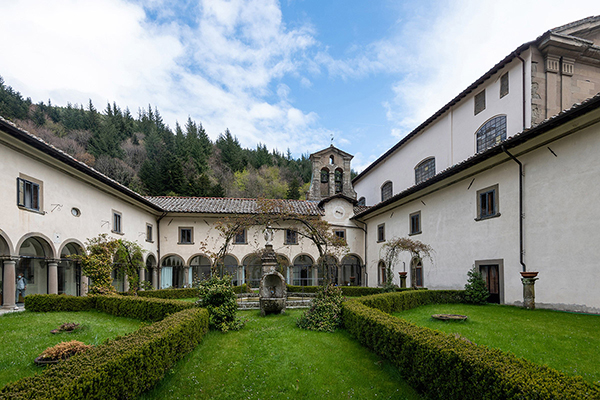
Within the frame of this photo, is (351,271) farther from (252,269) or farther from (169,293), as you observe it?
(169,293)

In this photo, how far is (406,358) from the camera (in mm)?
5566

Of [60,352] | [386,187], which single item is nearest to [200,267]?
[386,187]

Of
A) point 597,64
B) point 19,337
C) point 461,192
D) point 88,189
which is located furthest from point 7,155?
point 597,64

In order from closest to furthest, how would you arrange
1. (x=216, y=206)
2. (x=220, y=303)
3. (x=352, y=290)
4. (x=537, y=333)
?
(x=537, y=333) → (x=220, y=303) → (x=352, y=290) → (x=216, y=206)

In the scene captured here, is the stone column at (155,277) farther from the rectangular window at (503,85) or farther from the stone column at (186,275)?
the rectangular window at (503,85)

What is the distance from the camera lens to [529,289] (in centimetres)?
1058

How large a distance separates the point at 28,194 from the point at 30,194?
0.09 m

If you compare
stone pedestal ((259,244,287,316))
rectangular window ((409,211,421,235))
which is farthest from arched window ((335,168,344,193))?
stone pedestal ((259,244,287,316))

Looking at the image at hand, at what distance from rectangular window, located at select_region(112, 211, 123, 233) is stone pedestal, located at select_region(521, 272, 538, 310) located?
18782mm

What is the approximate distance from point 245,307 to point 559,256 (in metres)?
11.4

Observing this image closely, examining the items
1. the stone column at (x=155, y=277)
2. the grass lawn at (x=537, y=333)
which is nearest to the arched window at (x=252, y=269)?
Answer: the stone column at (x=155, y=277)

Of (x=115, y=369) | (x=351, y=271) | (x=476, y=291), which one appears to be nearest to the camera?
(x=115, y=369)

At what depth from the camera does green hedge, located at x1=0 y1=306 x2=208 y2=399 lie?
374cm

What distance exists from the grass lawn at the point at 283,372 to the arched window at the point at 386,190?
2113 centimetres
